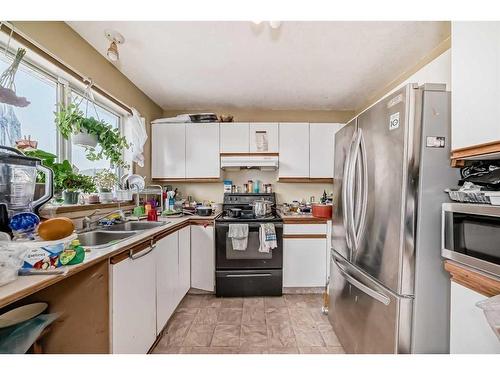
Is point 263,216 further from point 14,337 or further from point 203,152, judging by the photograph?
point 14,337

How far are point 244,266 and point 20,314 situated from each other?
1.68m

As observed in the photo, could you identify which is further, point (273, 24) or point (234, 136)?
point (234, 136)

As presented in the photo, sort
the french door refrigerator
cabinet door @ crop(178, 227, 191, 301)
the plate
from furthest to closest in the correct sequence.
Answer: cabinet door @ crop(178, 227, 191, 301), the french door refrigerator, the plate

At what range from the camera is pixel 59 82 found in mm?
1600

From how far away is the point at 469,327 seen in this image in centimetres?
83

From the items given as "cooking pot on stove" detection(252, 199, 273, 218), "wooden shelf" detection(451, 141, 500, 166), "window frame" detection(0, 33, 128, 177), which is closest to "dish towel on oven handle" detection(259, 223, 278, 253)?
"cooking pot on stove" detection(252, 199, 273, 218)

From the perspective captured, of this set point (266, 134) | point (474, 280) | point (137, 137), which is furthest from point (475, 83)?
point (137, 137)

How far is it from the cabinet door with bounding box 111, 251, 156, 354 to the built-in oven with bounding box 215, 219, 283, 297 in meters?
0.88

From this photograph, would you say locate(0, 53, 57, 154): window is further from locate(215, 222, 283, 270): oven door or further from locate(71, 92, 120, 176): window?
locate(215, 222, 283, 270): oven door

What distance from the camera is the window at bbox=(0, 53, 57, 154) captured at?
1248mm

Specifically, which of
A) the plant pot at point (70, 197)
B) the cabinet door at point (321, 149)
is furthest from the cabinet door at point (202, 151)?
the plant pot at point (70, 197)

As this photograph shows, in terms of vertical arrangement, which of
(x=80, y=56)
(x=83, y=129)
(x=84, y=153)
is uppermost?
(x=80, y=56)

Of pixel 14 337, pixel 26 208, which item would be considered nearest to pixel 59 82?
pixel 26 208

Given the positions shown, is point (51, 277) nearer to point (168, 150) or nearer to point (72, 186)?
point (72, 186)
